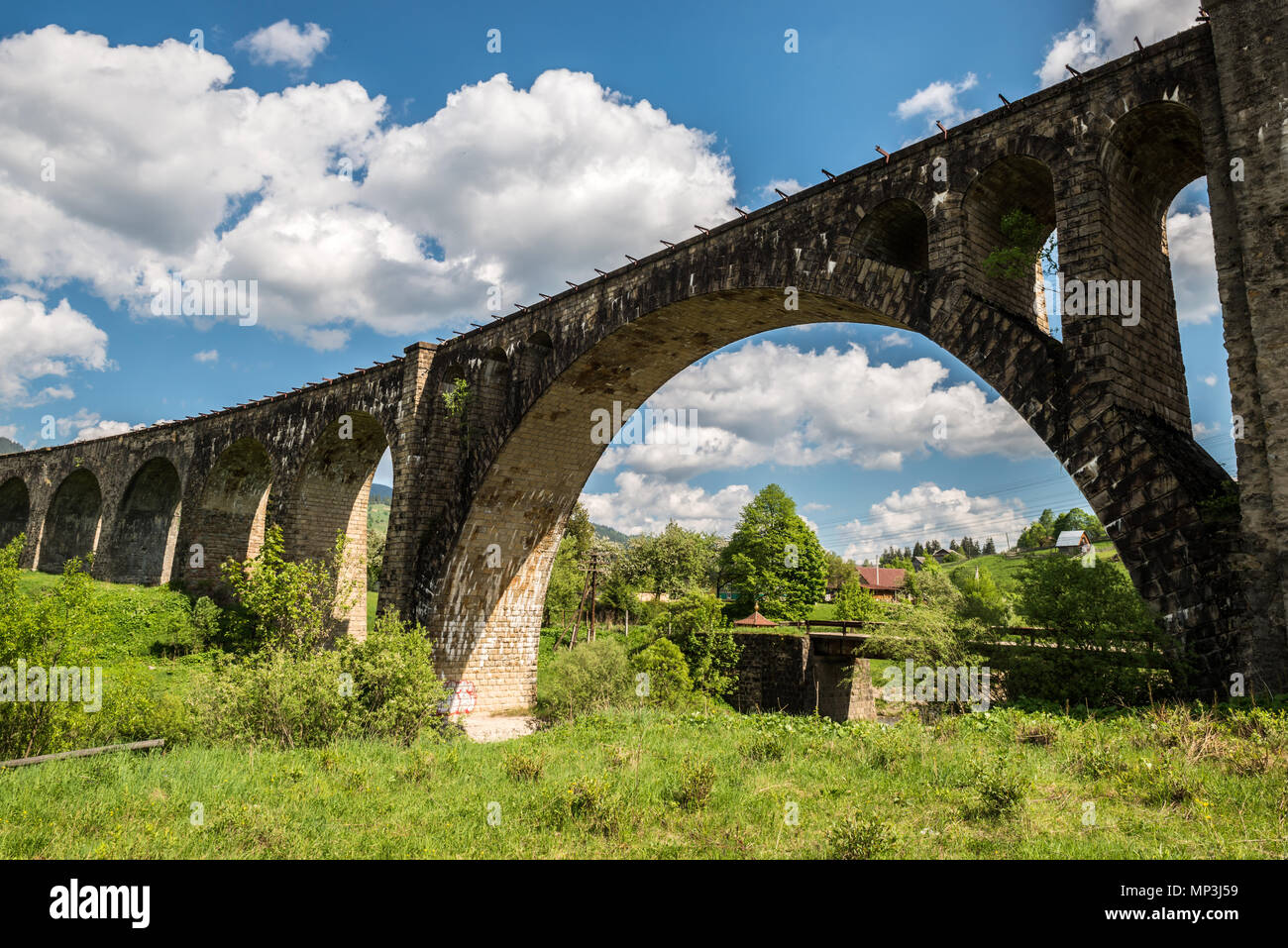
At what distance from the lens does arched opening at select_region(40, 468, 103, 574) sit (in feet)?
109

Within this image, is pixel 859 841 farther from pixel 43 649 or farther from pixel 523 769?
pixel 43 649

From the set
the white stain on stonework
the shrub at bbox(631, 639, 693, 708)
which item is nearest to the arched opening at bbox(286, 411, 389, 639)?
the shrub at bbox(631, 639, 693, 708)

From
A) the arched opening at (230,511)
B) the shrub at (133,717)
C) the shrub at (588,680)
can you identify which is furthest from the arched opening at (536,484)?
the arched opening at (230,511)

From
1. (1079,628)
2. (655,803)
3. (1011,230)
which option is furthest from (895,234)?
(655,803)

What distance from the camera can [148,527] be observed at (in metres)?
30.8

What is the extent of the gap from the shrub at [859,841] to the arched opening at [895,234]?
936 centimetres

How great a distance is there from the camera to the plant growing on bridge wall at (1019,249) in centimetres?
1066

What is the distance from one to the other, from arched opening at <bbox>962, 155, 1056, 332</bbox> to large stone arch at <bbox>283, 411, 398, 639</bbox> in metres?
17.6

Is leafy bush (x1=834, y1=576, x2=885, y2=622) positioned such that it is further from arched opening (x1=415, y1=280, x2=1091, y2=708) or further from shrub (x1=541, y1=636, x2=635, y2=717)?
arched opening (x1=415, y1=280, x2=1091, y2=708)

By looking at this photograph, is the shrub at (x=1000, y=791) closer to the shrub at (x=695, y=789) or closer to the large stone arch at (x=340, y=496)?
the shrub at (x=695, y=789)
